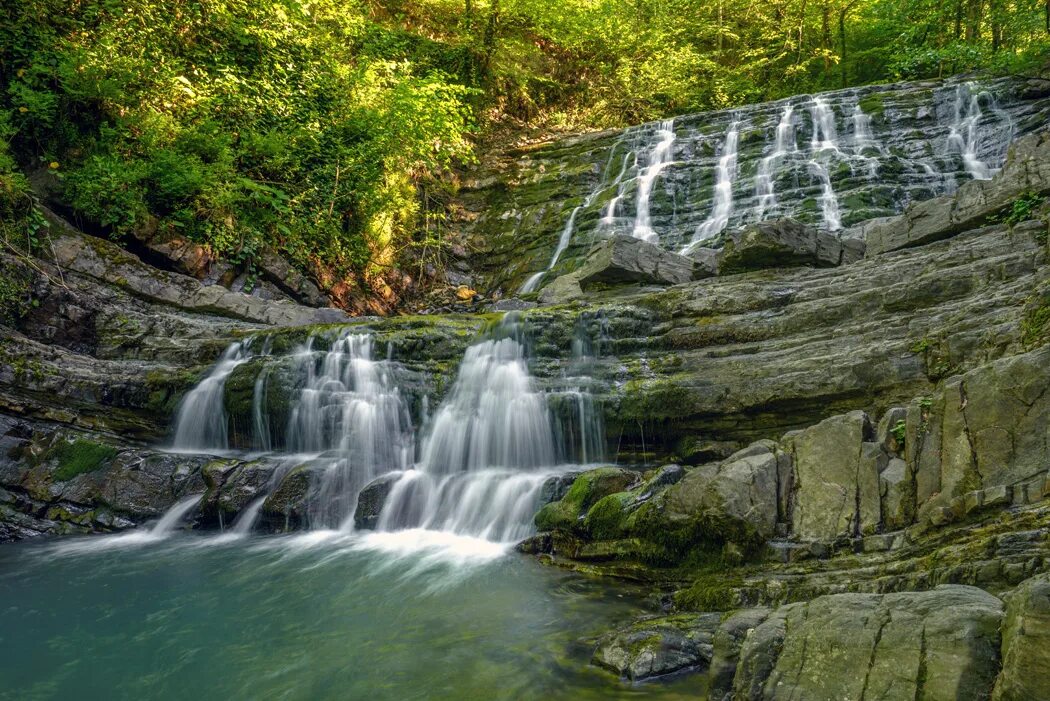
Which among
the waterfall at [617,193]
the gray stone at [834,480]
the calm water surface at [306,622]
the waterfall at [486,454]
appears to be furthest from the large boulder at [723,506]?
the waterfall at [617,193]

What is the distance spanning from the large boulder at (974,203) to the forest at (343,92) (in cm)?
683

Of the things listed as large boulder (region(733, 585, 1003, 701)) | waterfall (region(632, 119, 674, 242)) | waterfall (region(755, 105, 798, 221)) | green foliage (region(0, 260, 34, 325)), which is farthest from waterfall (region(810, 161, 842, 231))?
green foliage (region(0, 260, 34, 325))

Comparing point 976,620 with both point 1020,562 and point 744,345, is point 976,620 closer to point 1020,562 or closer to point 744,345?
point 1020,562

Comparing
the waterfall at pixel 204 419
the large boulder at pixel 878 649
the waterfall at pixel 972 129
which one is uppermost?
the waterfall at pixel 972 129

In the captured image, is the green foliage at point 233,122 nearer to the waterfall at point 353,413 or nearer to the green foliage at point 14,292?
the green foliage at point 14,292

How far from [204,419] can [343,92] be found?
10.4 meters

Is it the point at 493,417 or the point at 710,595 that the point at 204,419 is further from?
the point at 710,595

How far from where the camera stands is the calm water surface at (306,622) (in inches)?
178

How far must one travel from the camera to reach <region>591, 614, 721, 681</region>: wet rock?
4098mm

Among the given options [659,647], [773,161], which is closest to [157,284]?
[659,647]

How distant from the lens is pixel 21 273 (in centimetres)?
1091

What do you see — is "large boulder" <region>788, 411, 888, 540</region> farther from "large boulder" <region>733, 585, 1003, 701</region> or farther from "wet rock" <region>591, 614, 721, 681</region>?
"large boulder" <region>733, 585, 1003, 701</region>

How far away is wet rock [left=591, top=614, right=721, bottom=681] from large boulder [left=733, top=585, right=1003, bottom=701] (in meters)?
Result: 0.80

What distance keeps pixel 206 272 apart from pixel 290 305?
6.07ft
